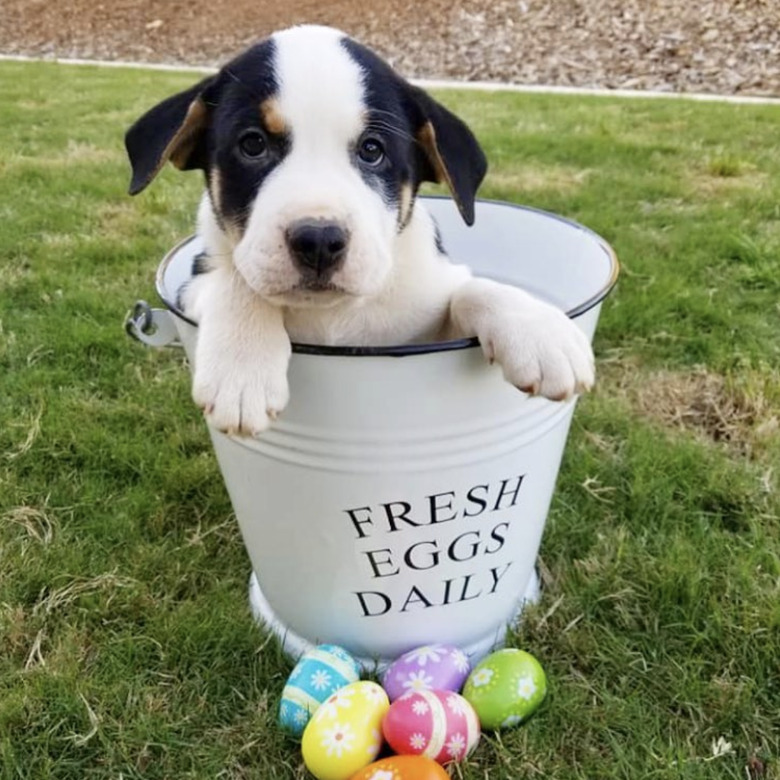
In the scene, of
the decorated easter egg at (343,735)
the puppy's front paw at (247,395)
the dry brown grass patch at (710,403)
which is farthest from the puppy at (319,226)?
the dry brown grass patch at (710,403)

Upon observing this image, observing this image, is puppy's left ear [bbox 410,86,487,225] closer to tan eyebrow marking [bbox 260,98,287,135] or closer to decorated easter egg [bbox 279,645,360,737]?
tan eyebrow marking [bbox 260,98,287,135]

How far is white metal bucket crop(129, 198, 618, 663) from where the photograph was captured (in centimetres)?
188

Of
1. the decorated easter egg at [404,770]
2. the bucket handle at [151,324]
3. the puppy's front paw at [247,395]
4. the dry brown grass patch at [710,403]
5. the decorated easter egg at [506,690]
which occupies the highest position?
the puppy's front paw at [247,395]

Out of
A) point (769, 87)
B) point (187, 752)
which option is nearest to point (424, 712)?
point (187, 752)

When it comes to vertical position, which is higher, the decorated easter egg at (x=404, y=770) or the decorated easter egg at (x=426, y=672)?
the decorated easter egg at (x=404, y=770)

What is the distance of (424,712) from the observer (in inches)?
78.5

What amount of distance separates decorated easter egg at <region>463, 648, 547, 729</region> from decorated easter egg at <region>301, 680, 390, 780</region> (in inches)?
8.4

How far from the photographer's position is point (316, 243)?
179 centimetres

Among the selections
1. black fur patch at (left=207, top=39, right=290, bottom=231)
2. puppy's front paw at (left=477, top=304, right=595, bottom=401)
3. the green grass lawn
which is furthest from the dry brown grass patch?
black fur patch at (left=207, top=39, right=290, bottom=231)

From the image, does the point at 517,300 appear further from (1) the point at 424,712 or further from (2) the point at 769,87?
(2) the point at 769,87

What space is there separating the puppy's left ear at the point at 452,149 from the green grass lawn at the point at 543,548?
3.39 ft

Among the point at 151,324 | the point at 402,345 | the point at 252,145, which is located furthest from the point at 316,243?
the point at 151,324

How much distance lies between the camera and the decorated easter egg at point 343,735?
1952 millimetres

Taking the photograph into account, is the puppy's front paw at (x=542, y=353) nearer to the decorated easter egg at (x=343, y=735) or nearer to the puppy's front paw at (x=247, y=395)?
the puppy's front paw at (x=247, y=395)
